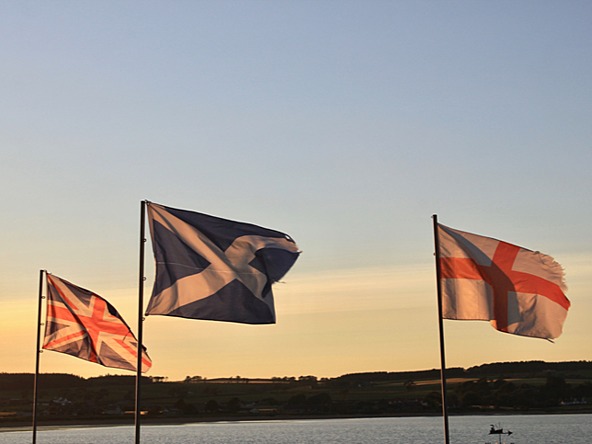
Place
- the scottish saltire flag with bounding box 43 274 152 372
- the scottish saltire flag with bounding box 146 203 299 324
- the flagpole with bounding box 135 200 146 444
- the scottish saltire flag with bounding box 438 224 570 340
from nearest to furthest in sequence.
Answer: the flagpole with bounding box 135 200 146 444 → the scottish saltire flag with bounding box 146 203 299 324 → the scottish saltire flag with bounding box 438 224 570 340 → the scottish saltire flag with bounding box 43 274 152 372

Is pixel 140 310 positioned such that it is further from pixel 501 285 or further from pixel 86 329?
pixel 501 285

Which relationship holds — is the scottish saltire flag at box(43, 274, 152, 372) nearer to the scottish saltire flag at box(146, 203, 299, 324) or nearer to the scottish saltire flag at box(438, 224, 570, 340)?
the scottish saltire flag at box(146, 203, 299, 324)

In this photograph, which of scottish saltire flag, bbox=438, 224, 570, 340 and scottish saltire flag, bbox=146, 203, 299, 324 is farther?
scottish saltire flag, bbox=438, 224, 570, 340

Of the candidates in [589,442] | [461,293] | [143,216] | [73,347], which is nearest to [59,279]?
[73,347]

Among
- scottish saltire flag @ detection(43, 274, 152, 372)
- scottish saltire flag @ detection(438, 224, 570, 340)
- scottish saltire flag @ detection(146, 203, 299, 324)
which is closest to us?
scottish saltire flag @ detection(146, 203, 299, 324)

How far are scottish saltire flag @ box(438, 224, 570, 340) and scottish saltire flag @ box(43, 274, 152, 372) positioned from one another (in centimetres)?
1006

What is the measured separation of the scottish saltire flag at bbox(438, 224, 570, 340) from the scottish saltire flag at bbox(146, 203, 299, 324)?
512 centimetres

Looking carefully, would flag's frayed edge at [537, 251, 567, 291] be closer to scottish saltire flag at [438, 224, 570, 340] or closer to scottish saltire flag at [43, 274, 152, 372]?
scottish saltire flag at [438, 224, 570, 340]

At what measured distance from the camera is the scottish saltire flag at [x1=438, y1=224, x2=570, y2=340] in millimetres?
34781

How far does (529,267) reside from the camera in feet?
116

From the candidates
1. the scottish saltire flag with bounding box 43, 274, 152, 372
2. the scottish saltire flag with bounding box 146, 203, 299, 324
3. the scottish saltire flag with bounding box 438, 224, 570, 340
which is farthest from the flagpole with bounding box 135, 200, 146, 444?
the scottish saltire flag with bounding box 438, 224, 570, 340

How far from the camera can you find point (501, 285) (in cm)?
3531

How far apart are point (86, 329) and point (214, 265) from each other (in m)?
8.72

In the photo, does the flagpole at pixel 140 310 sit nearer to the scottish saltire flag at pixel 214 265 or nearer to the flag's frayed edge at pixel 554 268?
the scottish saltire flag at pixel 214 265
